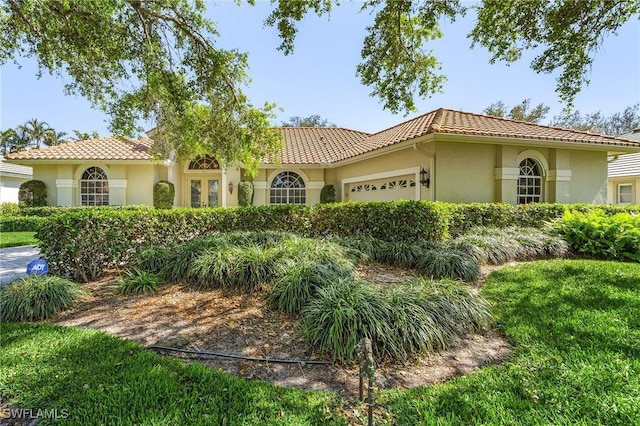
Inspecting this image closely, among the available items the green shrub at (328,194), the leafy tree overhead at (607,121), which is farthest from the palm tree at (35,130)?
the leafy tree overhead at (607,121)

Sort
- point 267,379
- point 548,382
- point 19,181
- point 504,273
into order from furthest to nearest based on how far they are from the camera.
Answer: point 19,181 → point 504,273 → point 267,379 → point 548,382

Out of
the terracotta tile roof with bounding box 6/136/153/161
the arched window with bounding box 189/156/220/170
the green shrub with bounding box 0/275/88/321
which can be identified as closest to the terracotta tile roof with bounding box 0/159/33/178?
the terracotta tile roof with bounding box 6/136/153/161

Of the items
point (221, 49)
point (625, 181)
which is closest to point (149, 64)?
point (221, 49)

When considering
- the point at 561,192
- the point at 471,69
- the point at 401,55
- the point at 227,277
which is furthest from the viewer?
the point at 561,192

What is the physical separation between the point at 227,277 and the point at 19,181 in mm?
26039

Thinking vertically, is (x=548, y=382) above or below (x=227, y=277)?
below

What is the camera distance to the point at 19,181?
2194cm

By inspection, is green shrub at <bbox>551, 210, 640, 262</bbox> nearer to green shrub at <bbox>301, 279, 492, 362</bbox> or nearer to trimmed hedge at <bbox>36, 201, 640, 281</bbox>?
trimmed hedge at <bbox>36, 201, 640, 281</bbox>

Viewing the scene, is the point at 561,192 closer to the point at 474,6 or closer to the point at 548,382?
the point at 474,6

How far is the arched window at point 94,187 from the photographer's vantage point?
15484 millimetres

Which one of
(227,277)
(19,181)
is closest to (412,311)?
(227,277)

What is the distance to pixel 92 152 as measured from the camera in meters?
15.2

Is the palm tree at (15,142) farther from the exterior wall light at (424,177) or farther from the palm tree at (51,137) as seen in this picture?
the exterior wall light at (424,177)

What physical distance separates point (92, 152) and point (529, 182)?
19.3 metres
